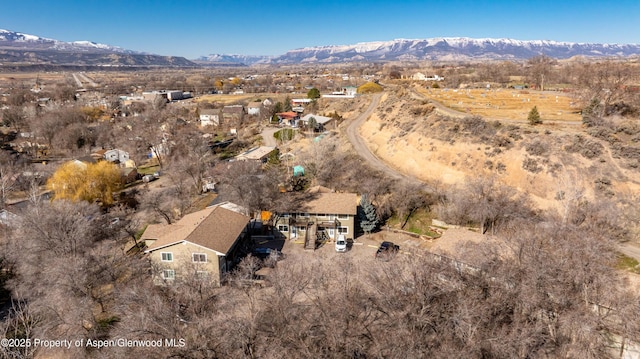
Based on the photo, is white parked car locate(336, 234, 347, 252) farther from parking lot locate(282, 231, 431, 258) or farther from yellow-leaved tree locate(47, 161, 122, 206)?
yellow-leaved tree locate(47, 161, 122, 206)

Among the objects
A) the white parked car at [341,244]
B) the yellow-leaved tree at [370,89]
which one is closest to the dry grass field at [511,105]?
the white parked car at [341,244]

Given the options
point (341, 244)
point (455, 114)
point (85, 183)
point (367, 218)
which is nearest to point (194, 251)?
point (341, 244)

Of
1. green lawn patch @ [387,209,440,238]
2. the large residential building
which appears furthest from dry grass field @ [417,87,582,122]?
the large residential building

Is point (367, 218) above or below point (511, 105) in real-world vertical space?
below

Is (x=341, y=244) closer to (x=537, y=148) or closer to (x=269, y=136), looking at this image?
(x=537, y=148)

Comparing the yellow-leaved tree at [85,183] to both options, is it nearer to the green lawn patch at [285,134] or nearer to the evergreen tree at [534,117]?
the green lawn patch at [285,134]

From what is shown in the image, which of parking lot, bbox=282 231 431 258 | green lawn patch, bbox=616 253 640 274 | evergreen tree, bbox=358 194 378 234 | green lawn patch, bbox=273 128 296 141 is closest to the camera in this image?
green lawn patch, bbox=616 253 640 274

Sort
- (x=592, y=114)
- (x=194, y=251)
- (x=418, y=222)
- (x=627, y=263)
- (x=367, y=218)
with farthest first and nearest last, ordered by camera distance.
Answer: (x=592, y=114) → (x=418, y=222) → (x=367, y=218) → (x=194, y=251) → (x=627, y=263)
